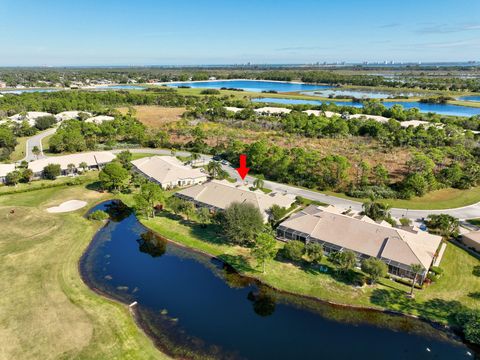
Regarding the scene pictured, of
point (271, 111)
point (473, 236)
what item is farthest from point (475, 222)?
point (271, 111)

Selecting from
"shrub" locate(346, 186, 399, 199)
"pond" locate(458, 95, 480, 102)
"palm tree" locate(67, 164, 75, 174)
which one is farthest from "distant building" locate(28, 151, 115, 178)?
"pond" locate(458, 95, 480, 102)

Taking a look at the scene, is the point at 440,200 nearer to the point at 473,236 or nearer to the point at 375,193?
the point at 375,193

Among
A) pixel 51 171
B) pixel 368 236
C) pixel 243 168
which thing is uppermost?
pixel 368 236

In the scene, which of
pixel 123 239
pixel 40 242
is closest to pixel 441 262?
pixel 123 239

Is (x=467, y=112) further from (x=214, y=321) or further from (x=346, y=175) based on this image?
(x=214, y=321)

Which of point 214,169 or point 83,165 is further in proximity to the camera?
point 83,165

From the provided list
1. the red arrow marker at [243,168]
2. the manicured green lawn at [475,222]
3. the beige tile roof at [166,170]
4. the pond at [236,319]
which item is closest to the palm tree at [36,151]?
the beige tile roof at [166,170]

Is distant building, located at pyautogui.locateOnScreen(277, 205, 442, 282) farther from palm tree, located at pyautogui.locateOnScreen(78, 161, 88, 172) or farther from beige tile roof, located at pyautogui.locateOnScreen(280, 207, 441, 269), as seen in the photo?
palm tree, located at pyautogui.locateOnScreen(78, 161, 88, 172)
